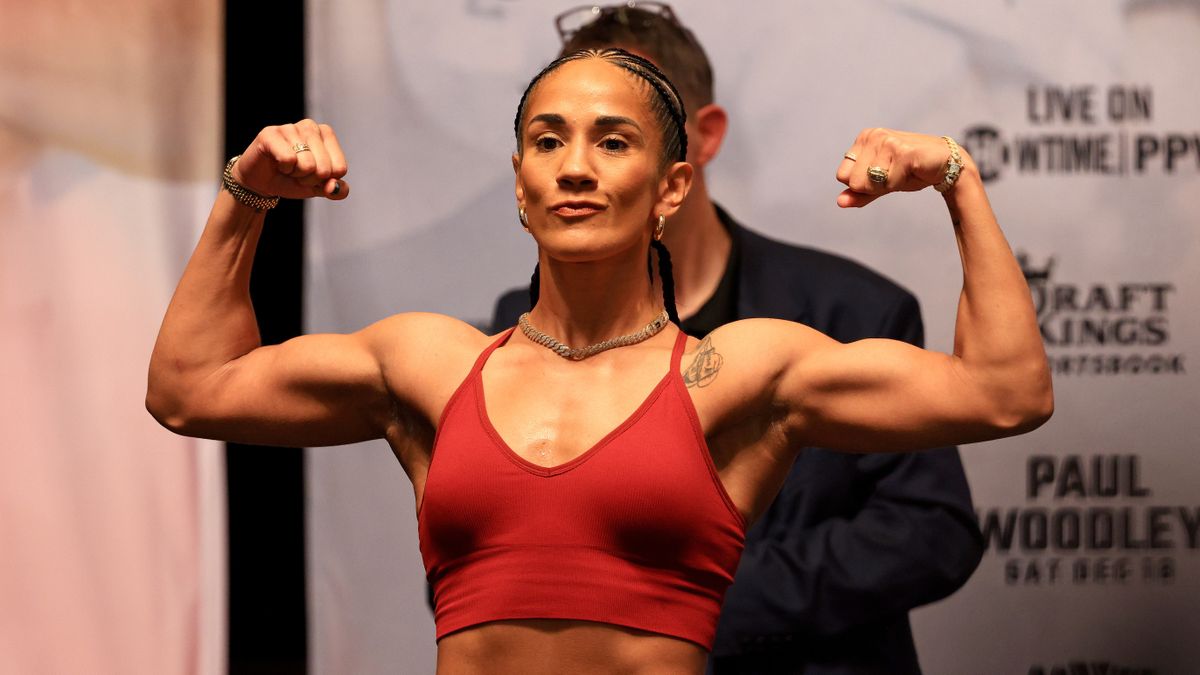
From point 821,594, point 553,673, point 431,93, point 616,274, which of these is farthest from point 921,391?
point 431,93

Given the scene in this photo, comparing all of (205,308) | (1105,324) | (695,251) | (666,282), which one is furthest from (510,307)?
(1105,324)

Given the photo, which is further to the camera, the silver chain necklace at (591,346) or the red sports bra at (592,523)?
the silver chain necklace at (591,346)

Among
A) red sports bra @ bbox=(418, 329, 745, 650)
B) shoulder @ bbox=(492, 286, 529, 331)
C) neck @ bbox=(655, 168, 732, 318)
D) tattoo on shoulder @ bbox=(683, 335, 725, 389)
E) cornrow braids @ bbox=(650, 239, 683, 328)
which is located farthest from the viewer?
shoulder @ bbox=(492, 286, 529, 331)

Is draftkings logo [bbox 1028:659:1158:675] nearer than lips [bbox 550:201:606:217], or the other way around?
lips [bbox 550:201:606:217]

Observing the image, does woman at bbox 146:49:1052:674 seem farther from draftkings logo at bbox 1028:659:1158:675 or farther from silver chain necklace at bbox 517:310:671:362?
draftkings logo at bbox 1028:659:1158:675

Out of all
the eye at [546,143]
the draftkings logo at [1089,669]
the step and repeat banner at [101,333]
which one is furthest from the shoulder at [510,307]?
the draftkings logo at [1089,669]

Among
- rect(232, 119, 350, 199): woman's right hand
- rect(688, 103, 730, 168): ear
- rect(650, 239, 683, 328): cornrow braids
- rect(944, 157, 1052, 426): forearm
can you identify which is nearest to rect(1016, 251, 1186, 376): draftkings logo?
rect(688, 103, 730, 168): ear

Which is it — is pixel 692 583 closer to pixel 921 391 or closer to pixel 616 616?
pixel 616 616

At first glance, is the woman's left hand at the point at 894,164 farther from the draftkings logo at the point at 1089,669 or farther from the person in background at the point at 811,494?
the draftkings logo at the point at 1089,669

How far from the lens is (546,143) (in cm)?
224

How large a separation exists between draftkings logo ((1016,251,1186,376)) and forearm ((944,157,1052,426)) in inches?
59.8

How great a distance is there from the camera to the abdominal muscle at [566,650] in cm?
208

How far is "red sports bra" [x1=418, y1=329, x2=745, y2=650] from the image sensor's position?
6.81 feet

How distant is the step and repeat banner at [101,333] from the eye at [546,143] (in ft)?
5.43
